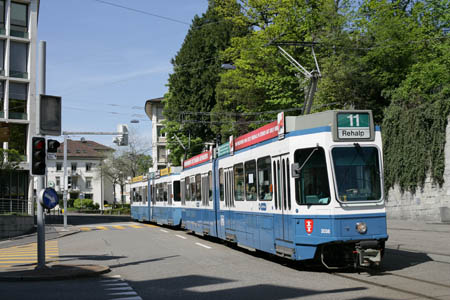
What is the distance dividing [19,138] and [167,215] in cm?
1886

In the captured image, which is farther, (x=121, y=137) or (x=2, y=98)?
(x=2, y=98)

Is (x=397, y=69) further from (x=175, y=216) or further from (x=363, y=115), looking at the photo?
(x=363, y=115)

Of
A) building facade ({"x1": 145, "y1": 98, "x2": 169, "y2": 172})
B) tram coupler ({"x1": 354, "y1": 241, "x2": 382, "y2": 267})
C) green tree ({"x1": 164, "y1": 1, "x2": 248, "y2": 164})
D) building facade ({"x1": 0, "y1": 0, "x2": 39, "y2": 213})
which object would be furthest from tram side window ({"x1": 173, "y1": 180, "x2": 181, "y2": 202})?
building facade ({"x1": 145, "y1": 98, "x2": 169, "y2": 172})

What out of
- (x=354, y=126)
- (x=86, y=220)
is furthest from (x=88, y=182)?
(x=354, y=126)

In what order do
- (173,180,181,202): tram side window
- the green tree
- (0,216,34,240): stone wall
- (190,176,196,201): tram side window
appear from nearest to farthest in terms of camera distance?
(190,176,196,201): tram side window
(173,180,181,202): tram side window
(0,216,34,240): stone wall
the green tree

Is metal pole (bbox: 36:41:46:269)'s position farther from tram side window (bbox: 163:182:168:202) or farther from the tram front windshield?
tram side window (bbox: 163:182:168:202)

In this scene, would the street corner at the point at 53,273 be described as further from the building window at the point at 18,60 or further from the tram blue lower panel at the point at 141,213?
the building window at the point at 18,60

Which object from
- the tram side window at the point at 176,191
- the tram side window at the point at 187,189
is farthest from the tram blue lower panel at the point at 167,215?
the tram side window at the point at 187,189

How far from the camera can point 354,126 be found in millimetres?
11625

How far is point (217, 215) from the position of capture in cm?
1927

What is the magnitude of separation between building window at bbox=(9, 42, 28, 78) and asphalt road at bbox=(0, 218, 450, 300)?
30786mm

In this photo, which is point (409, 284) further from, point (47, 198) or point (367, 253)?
point (47, 198)

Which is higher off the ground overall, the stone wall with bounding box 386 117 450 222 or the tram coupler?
the stone wall with bounding box 386 117 450 222

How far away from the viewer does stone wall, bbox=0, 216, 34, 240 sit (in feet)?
94.3
